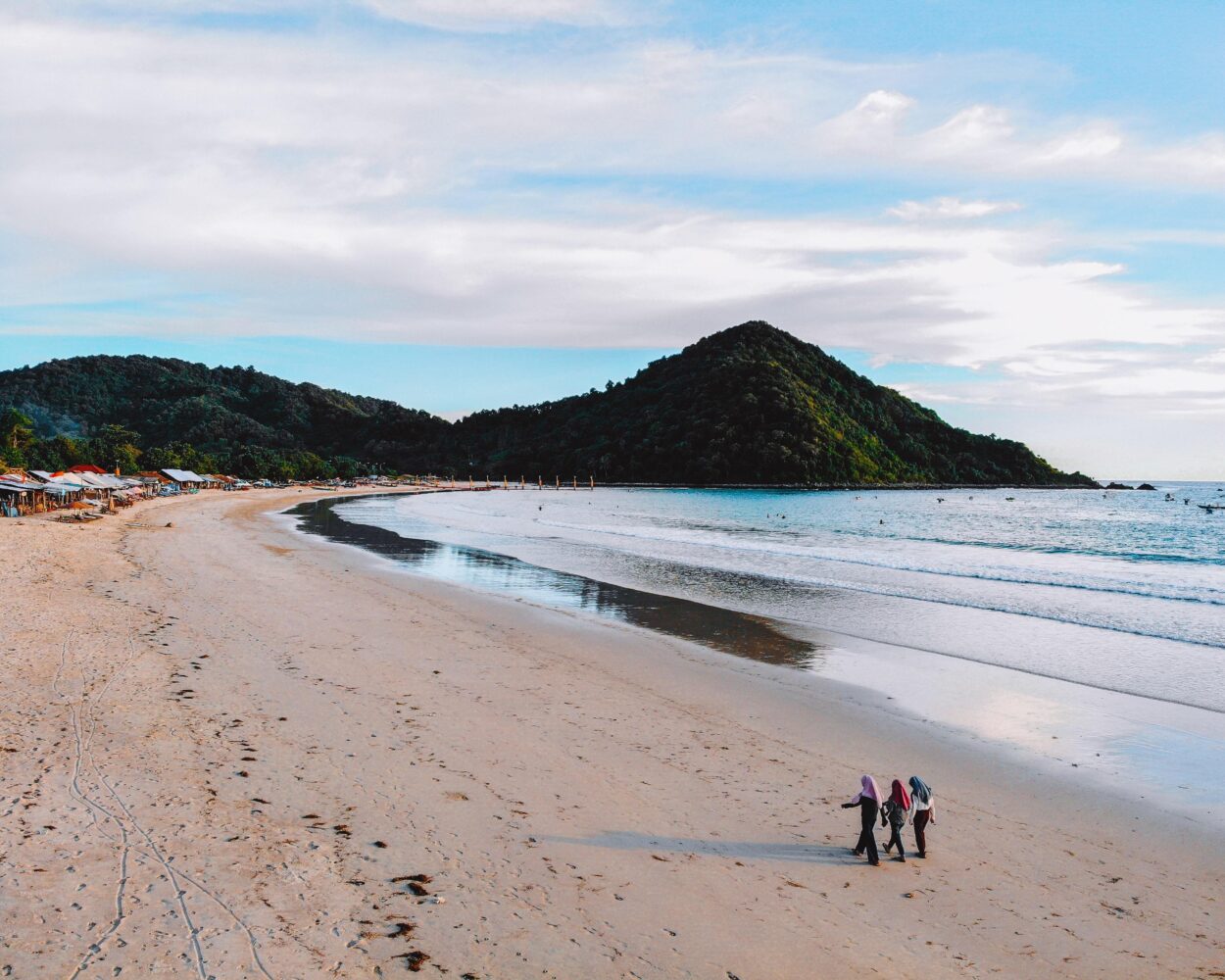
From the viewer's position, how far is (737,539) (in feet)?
137

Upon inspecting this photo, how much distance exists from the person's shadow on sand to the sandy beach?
3 centimetres

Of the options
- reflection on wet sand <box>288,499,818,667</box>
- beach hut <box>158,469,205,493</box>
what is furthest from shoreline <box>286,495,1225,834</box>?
beach hut <box>158,469,205,493</box>

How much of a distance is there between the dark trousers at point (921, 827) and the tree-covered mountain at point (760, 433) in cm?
13262

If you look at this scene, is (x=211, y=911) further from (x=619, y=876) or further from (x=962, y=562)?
(x=962, y=562)

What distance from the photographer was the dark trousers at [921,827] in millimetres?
6340

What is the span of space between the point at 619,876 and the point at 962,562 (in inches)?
1144

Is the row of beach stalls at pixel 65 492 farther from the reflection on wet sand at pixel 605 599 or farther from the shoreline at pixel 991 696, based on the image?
the shoreline at pixel 991 696

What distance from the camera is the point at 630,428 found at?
16612cm

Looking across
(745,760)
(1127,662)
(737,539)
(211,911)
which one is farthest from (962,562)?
(211,911)

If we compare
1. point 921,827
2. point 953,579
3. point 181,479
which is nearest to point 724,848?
point 921,827

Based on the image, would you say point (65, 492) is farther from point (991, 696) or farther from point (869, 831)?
point (869, 831)

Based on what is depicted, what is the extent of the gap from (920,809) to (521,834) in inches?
125

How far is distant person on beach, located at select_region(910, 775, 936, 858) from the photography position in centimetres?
634

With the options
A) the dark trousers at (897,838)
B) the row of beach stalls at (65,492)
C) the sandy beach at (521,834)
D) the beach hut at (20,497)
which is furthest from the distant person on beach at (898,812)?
the beach hut at (20,497)
